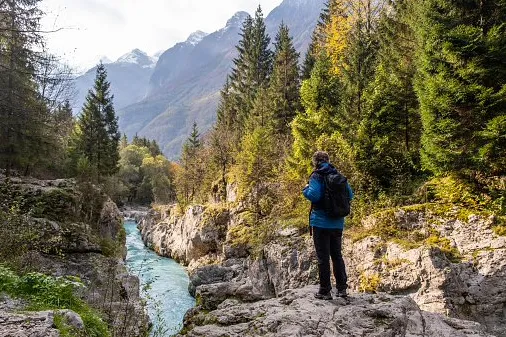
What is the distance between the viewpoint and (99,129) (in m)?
45.1

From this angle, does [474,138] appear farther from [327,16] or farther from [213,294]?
[327,16]

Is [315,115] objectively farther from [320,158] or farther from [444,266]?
[320,158]

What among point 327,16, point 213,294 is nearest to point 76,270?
point 213,294

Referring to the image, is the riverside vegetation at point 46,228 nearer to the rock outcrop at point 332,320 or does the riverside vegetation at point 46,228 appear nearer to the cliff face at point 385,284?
the rock outcrop at point 332,320

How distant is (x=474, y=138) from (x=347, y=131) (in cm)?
756

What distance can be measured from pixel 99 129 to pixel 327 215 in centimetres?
4423

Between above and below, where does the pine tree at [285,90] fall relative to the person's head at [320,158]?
above

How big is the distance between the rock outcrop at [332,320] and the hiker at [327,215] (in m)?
0.49

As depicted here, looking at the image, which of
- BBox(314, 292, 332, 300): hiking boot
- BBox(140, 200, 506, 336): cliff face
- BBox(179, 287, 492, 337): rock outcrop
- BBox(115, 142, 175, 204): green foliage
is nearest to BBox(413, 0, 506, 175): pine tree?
BBox(140, 200, 506, 336): cliff face

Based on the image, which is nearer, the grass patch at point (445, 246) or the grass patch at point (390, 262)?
the grass patch at point (445, 246)

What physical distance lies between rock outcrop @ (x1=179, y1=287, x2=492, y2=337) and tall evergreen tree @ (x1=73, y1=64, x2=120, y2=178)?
40059mm

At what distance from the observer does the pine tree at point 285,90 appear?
34875 millimetres

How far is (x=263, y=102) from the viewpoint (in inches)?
1501

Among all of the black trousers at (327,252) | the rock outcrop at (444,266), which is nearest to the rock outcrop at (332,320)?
the black trousers at (327,252)
